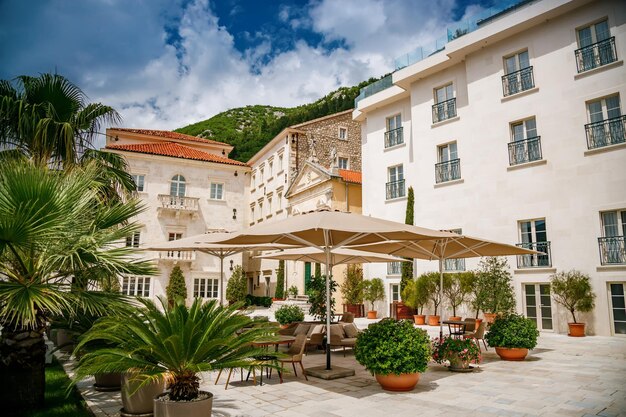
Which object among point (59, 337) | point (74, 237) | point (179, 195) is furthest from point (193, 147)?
point (74, 237)

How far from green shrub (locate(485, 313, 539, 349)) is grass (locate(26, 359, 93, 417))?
857cm

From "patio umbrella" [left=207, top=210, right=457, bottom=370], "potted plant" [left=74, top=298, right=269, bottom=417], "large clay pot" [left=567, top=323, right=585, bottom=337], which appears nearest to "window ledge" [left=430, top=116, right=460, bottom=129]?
"large clay pot" [left=567, top=323, right=585, bottom=337]

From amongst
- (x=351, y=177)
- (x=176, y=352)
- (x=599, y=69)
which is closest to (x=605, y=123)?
(x=599, y=69)

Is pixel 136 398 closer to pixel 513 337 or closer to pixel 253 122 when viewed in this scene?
pixel 513 337

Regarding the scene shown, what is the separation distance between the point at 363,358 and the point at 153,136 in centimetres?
3625

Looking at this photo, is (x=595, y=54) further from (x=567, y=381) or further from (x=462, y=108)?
(x=567, y=381)

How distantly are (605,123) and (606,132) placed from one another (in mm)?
320

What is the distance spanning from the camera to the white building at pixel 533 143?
14727 millimetres

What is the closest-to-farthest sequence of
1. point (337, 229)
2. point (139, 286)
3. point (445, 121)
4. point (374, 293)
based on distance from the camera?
point (337, 229), point (445, 121), point (374, 293), point (139, 286)

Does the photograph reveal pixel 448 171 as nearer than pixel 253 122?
Yes

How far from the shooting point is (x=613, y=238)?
14352 millimetres

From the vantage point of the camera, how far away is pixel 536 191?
1655cm

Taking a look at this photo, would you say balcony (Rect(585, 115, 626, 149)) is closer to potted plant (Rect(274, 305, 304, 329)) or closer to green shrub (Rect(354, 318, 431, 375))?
potted plant (Rect(274, 305, 304, 329))

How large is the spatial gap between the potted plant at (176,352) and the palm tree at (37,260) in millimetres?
998
